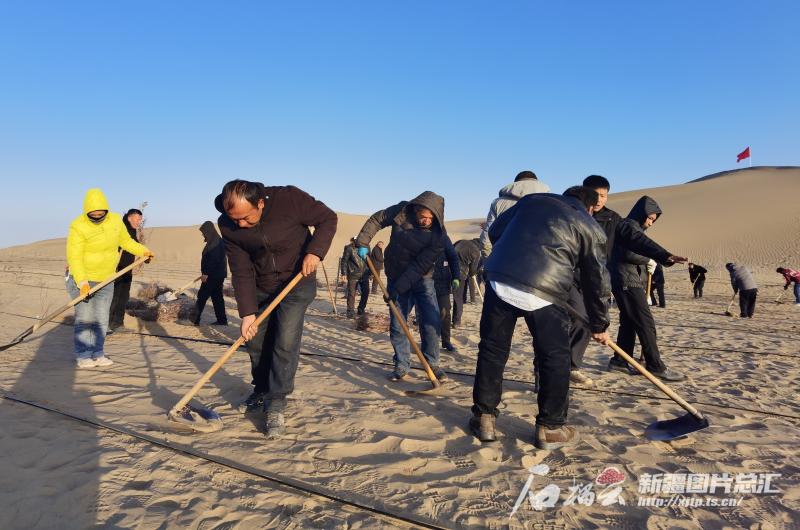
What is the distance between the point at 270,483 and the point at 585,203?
2.80 metres

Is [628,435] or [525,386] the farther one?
[525,386]

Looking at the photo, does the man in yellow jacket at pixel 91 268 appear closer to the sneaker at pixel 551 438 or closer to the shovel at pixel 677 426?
the sneaker at pixel 551 438

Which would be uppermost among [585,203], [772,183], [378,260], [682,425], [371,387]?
[772,183]

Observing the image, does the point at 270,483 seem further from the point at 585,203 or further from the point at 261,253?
the point at 585,203

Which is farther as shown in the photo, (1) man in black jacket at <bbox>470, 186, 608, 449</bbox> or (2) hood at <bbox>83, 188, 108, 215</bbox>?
(2) hood at <bbox>83, 188, 108, 215</bbox>

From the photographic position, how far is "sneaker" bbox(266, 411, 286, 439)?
322 cm

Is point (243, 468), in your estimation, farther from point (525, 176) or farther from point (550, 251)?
point (525, 176)

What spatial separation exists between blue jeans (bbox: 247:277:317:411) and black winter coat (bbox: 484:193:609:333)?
1404 millimetres

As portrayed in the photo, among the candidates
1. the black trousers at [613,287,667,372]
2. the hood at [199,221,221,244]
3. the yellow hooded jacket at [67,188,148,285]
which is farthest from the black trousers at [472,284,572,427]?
the hood at [199,221,221,244]

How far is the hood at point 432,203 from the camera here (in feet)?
15.1

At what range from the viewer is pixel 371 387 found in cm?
450

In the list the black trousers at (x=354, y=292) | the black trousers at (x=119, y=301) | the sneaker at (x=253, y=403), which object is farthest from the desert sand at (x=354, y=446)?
the black trousers at (x=354, y=292)

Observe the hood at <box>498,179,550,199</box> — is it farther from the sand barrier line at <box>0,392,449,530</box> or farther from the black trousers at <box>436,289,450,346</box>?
the sand barrier line at <box>0,392,449,530</box>

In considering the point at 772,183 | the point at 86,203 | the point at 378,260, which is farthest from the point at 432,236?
the point at 772,183
